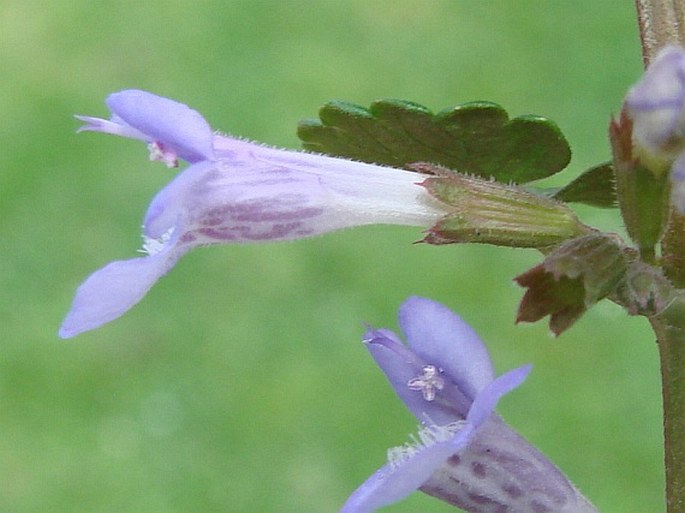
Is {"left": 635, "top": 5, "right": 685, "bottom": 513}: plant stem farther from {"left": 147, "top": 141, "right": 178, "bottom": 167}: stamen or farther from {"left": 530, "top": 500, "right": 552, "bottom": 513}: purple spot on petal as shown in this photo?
{"left": 147, "top": 141, "right": 178, "bottom": 167}: stamen

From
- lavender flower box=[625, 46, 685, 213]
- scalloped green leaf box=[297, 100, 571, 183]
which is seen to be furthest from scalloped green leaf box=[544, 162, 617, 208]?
lavender flower box=[625, 46, 685, 213]

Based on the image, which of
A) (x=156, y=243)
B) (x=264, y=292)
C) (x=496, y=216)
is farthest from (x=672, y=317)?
(x=264, y=292)

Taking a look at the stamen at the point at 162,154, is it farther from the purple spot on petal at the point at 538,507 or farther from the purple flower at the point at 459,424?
the purple spot on petal at the point at 538,507

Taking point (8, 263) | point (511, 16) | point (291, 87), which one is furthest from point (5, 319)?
point (511, 16)

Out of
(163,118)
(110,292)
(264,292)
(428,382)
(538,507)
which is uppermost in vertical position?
(264,292)

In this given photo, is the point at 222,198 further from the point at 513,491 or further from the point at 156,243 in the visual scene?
the point at 513,491

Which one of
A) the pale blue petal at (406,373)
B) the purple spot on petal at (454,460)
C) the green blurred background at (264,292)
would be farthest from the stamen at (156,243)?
the green blurred background at (264,292)
